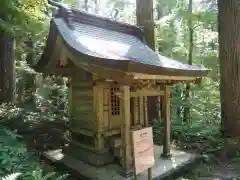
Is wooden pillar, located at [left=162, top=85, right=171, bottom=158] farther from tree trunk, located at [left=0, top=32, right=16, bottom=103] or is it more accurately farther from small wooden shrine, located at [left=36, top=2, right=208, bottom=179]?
tree trunk, located at [left=0, top=32, right=16, bottom=103]

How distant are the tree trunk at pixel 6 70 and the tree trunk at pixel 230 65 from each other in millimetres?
8205

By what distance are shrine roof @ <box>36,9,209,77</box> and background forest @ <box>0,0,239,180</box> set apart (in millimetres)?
1130

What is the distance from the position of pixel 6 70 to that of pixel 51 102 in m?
3.52

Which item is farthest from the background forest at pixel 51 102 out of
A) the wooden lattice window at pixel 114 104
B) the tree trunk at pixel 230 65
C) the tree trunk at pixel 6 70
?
the wooden lattice window at pixel 114 104

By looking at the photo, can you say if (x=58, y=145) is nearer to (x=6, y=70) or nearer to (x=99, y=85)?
(x=99, y=85)

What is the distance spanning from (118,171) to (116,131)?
3.80 ft

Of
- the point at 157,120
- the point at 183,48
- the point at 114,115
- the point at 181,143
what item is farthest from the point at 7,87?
the point at 183,48

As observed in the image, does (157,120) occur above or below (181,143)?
above

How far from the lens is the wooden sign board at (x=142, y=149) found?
14.7 feet

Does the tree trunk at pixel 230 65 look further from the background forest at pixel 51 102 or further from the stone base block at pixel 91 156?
the stone base block at pixel 91 156

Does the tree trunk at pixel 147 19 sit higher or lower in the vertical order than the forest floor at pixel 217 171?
higher

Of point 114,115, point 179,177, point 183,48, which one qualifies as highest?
point 183,48

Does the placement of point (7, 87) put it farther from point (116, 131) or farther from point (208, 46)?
point (208, 46)

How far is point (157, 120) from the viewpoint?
990 cm
